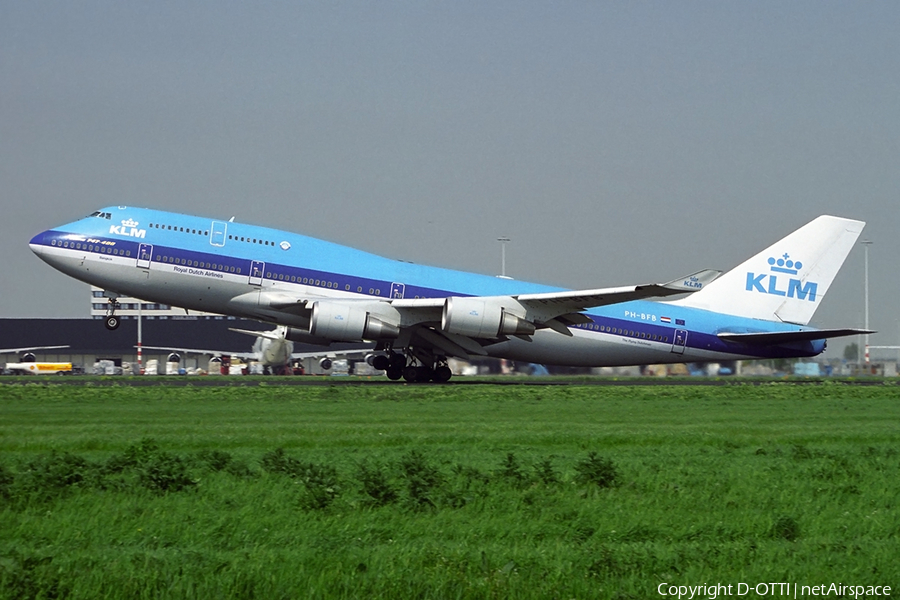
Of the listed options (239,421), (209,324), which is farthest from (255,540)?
(209,324)

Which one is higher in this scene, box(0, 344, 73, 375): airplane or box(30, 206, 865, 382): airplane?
box(30, 206, 865, 382): airplane

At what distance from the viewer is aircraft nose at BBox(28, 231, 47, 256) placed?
1305 inches

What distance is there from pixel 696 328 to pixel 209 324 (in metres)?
57.0

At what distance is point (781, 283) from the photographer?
128 ft

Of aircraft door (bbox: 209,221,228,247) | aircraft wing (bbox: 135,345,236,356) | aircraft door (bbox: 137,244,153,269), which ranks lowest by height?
aircraft wing (bbox: 135,345,236,356)

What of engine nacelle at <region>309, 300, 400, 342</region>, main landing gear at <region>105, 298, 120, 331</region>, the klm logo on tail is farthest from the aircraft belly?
main landing gear at <region>105, 298, 120, 331</region>

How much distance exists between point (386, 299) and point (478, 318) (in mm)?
3496

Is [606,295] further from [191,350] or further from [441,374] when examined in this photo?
[191,350]

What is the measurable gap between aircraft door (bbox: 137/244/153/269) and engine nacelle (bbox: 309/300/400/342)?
A: 18.1 feet

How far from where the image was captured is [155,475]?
11.2 m

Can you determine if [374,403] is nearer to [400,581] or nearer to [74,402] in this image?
[74,402]

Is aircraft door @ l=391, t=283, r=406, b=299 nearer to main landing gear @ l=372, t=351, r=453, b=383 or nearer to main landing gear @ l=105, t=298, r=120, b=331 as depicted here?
main landing gear @ l=372, t=351, r=453, b=383

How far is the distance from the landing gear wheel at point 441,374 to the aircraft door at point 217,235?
873cm

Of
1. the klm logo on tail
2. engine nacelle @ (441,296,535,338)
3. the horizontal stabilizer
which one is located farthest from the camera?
the klm logo on tail
